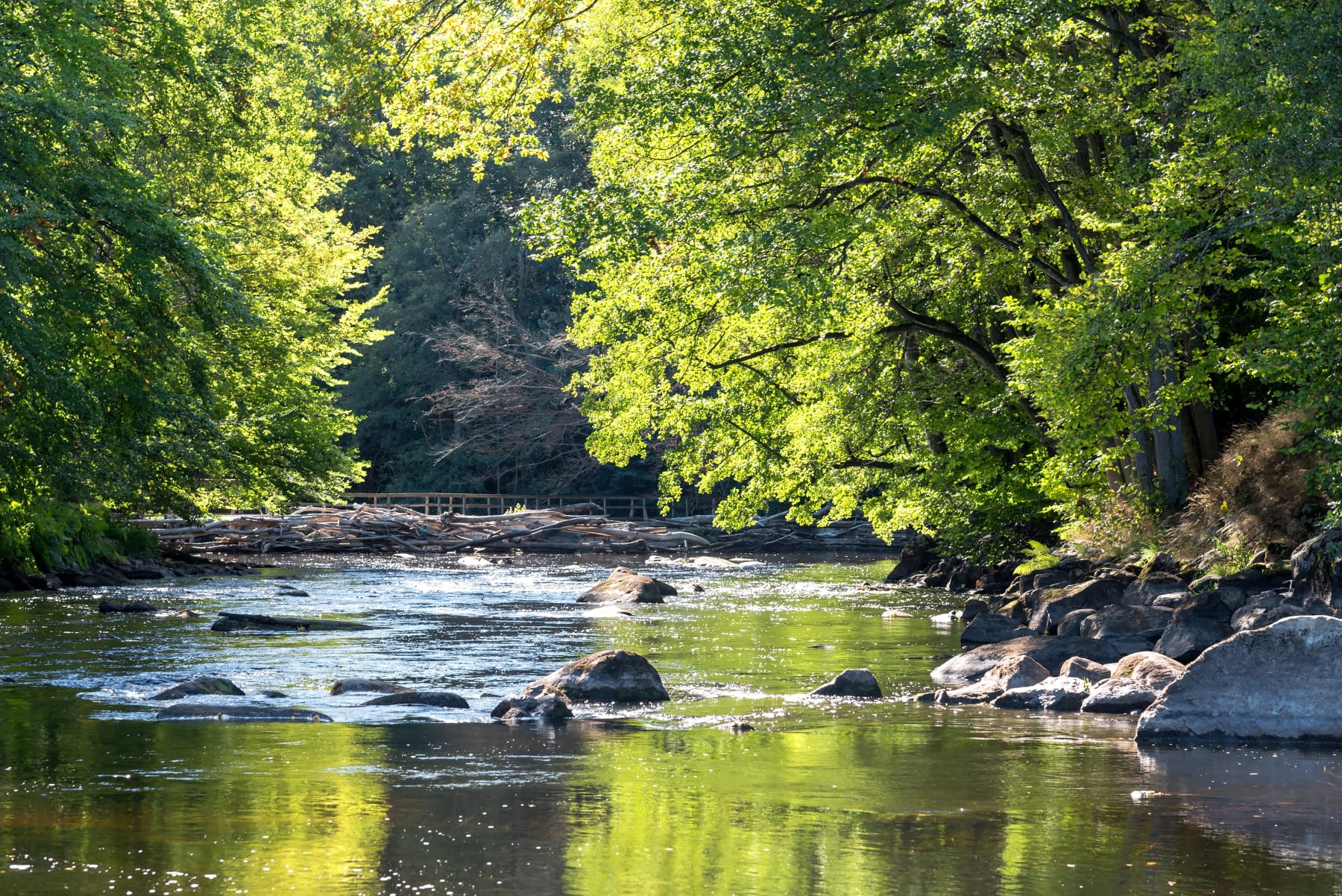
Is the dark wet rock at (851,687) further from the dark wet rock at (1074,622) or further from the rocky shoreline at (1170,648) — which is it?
the dark wet rock at (1074,622)

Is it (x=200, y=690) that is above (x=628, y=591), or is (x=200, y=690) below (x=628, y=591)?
below

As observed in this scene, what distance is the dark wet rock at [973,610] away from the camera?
73.1 ft

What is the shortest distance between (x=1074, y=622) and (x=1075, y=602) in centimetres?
110

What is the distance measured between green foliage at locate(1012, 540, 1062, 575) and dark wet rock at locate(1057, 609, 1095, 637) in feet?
15.9

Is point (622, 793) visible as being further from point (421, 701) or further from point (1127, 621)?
point (1127, 621)

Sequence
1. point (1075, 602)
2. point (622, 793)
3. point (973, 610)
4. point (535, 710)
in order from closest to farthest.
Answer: point (622, 793) < point (535, 710) < point (1075, 602) < point (973, 610)

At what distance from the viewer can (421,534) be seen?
44781 millimetres

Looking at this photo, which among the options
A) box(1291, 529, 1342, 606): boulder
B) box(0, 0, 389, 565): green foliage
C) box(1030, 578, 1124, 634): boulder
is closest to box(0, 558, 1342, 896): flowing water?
box(0, 0, 389, 565): green foliage

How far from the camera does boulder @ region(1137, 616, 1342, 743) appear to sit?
1179 cm

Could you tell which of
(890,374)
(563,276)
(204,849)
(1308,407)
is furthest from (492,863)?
(563,276)

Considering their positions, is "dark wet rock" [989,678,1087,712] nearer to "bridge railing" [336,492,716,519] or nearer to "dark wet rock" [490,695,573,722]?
"dark wet rock" [490,695,573,722]

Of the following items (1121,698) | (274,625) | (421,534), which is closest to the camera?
(1121,698)

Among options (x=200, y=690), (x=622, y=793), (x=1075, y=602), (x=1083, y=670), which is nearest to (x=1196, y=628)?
(x=1083, y=670)

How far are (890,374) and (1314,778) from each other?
15.9 m
